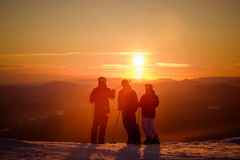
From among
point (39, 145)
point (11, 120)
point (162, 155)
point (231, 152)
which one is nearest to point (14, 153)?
point (39, 145)

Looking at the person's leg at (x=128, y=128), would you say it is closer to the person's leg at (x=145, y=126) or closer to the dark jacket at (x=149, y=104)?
the person's leg at (x=145, y=126)

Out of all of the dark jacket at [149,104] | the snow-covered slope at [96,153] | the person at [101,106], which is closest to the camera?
the snow-covered slope at [96,153]

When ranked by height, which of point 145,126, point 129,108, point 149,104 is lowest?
point 145,126

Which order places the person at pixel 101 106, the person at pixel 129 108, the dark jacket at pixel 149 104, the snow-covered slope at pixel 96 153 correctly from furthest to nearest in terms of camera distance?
the dark jacket at pixel 149 104, the person at pixel 129 108, the person at pixel 101 106, the snow-covered slope at pixel 96 153

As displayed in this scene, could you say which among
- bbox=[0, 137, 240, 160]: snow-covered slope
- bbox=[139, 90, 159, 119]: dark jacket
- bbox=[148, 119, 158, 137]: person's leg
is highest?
bbox=[139, 90, 159, 119]: dark jacket

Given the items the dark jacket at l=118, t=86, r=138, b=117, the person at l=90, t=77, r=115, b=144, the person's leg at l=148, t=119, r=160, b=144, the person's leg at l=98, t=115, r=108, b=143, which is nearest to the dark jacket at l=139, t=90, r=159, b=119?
the person's leg at l=148, t=119, r=160, b=144

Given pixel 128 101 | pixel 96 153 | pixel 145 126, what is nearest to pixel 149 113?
pixel 145 126

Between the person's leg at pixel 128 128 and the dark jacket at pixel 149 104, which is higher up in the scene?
the dark jacket at pixel 149 104

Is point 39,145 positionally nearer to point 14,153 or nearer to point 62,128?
point 14,153

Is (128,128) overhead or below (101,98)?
below

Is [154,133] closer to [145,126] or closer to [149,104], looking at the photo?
[145,126]

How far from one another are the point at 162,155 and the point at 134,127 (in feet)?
9.47

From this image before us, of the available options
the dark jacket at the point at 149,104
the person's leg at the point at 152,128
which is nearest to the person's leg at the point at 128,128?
the dark jacket at the point at 149,104

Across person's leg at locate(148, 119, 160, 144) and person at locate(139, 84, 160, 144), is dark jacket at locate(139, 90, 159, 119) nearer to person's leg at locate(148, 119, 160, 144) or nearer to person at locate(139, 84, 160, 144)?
person at locate(139, 84, 160, 144)
